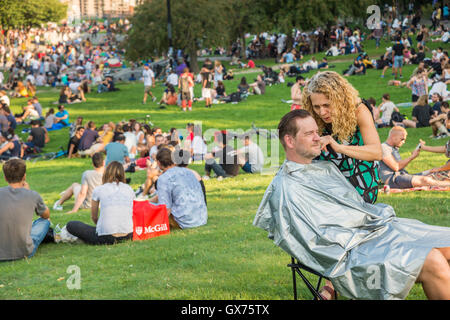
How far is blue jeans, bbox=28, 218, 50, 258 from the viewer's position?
27.6ft

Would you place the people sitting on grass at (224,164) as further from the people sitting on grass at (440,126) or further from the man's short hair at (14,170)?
the man's short hair at (14,170)

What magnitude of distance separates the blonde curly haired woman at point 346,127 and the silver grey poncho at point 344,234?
364 mm

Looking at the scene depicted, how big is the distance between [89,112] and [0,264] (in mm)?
22281

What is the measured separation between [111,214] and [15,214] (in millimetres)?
1305

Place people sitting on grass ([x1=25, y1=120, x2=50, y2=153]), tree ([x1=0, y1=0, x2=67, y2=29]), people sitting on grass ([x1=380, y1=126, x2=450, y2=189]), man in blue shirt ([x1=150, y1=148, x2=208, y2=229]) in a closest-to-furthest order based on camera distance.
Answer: man in blue shirt ([x1=150, y1=148, x2=208, y2=229]) < people sitting on grass ([x1=380, y1=126, x2=450, y2=189]) < people sitting on grass ([x1=25, y1=120, x2=50, y2=153]) < tree ([x1=0, y1=0, x2=67, y2=29])

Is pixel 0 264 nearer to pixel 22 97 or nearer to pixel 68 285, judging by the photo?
pixel 68 285

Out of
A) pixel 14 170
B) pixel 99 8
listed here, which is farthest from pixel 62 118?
pixel 99 8

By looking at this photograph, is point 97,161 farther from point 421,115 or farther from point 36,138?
point 36,138

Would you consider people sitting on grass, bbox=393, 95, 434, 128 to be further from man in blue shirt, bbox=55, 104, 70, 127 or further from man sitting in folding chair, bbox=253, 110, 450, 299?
man in blue shirt, bbox=55, 104, 70, 127

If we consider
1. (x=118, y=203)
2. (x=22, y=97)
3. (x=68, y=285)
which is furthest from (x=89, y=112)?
(x=68, y=285)

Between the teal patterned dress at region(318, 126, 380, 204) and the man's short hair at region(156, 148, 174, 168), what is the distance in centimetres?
437

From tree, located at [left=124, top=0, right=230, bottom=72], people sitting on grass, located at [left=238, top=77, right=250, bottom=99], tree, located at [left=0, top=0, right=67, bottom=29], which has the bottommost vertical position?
people sitting on grass, located at [left=238, top=77, right=250, bottom=99]

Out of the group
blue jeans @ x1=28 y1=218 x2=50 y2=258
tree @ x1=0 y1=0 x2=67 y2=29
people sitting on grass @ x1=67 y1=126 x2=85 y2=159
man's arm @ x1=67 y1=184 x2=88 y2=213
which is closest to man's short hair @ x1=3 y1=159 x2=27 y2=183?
blue jeans @ x1=28 y1=218 x2=50 y2=258
